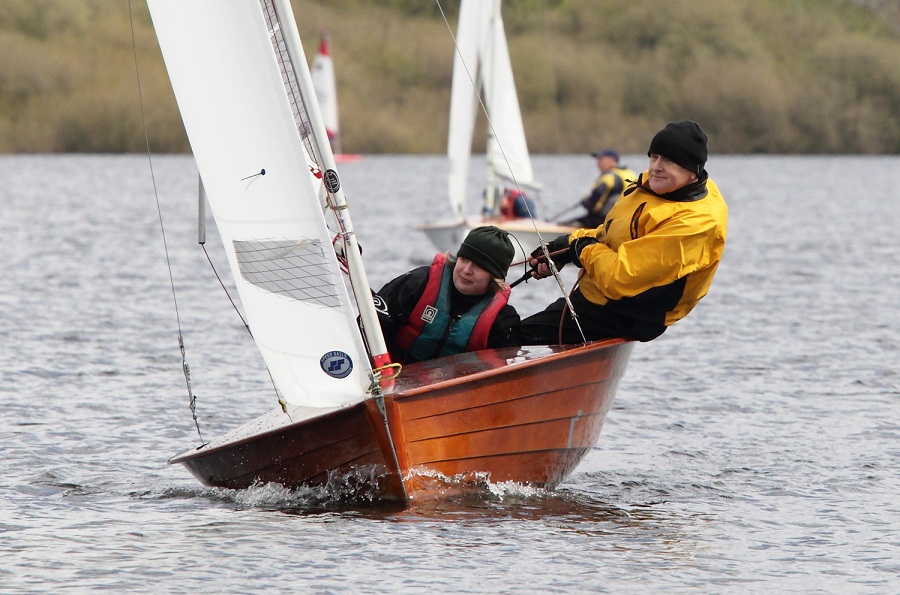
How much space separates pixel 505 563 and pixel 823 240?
1945 cm

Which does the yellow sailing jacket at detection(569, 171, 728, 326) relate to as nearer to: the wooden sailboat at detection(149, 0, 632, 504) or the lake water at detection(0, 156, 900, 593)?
the wooden sailboat at detection(149, 0, 632, 504)

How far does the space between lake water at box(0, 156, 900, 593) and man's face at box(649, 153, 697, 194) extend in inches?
60.9

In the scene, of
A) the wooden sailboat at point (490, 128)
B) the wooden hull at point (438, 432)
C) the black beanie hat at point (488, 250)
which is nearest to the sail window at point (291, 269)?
the wooden hull at point (438, 432)

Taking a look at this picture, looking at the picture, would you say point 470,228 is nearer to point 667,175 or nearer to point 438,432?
point 667,175

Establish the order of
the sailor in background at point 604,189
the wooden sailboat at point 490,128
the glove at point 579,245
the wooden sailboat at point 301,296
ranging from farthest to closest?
the wooden sailboat at point 490,128 → the sailor in background at point 604,189 → the glove at point 579,245 → the wooden sailboat at point 301,296

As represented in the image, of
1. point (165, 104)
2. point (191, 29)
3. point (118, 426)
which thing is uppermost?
point (165, 104)

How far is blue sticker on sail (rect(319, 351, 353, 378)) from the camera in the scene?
5.98 meters

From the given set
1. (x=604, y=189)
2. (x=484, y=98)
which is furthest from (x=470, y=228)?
(x=484, y=98)

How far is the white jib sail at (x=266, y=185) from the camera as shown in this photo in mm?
5945

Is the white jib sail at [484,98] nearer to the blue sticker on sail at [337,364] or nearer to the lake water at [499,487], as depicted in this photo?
the lake water at [499,487]

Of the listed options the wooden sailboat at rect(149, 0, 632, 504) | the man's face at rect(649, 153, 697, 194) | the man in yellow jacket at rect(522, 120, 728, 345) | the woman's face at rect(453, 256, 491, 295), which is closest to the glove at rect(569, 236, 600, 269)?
the man in yellow jacket at rect(522, 120, 728, 345)

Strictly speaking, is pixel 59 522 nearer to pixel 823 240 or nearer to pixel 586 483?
pixel 586 483

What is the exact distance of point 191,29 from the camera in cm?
601

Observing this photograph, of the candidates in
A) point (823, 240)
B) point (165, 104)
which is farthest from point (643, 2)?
point (823, 240)
